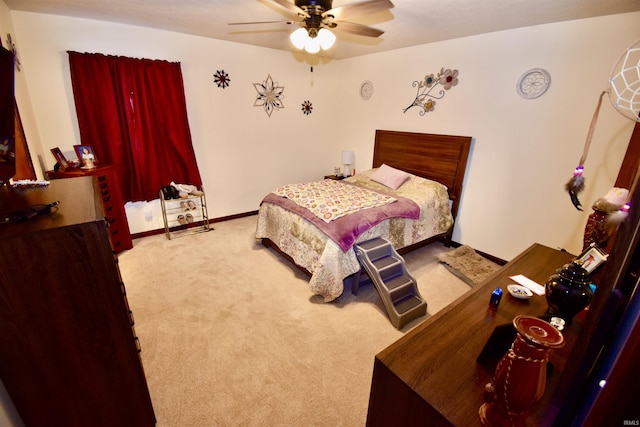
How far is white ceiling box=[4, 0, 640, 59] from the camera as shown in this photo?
7.01 feet

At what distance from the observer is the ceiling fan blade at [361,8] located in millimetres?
1711

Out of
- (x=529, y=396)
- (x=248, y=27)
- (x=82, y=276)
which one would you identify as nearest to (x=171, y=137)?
(x=248, y=27)

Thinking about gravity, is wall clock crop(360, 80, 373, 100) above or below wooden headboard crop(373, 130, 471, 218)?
above

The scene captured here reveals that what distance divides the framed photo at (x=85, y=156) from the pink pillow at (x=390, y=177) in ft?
10.9

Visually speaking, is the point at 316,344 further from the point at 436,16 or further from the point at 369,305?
the point at 436,16

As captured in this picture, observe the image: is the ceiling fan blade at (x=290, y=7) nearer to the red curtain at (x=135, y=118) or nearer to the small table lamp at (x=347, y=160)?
the red curtain at (x=135, y=118)

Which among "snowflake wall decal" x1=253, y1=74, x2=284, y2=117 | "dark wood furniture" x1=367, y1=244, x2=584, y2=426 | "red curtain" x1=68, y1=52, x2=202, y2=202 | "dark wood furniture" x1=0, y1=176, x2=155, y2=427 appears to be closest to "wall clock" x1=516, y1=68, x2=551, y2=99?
"dark wood furniture" x1=367, y1=244, x2=584, y2=426

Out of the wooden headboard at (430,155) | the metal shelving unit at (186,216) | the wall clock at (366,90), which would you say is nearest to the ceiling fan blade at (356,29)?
the wooden headboard at (430,155)

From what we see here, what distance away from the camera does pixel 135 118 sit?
10.3 feet

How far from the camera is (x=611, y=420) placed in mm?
413

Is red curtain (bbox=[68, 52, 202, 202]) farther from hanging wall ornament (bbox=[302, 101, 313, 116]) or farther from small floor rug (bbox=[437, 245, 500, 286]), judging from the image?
small floor rug (bbox=[437, 245, 500, 286])

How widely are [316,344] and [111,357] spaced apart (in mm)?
1249

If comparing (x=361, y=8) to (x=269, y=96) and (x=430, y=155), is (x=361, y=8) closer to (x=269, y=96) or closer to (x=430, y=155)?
(x=430, y=155)

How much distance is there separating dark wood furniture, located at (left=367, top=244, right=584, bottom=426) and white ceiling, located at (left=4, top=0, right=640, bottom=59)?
2340 mm
